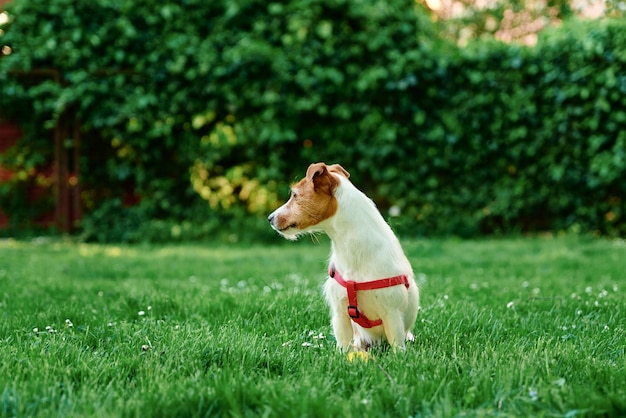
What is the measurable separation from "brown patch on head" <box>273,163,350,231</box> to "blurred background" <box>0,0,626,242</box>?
18.8 ft

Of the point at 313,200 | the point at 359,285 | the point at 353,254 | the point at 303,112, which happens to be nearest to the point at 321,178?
the point at 313,200

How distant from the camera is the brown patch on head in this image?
281 cm

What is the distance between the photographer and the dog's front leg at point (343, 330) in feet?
9.50

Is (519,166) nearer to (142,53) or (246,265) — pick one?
(246,265)

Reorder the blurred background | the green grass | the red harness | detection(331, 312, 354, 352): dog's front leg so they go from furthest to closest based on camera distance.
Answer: the blurred background → detection(331, 312, 354, 352): dog's front leg → the red harness → the green grass

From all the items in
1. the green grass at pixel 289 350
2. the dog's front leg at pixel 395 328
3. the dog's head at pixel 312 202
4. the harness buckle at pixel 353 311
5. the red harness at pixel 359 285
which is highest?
the dog's head at pixel 312 202

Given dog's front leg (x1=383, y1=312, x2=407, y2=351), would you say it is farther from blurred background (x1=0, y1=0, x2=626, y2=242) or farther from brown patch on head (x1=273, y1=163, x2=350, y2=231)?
blurred background (x1=0, y1=0, x2=626, y2=242)

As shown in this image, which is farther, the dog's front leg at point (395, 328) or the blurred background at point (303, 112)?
the blurred background at point (303, 112)

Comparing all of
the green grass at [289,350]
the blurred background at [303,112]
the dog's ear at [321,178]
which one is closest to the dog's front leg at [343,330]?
the green grass at [289,350]

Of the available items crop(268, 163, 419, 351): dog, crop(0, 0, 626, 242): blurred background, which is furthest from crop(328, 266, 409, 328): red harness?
crop(0, 0, 626, 242): blurred background

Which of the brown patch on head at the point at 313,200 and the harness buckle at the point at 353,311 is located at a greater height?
the brown patch on head at the point at 313,200

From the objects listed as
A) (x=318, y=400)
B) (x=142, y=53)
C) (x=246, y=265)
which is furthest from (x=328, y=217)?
(x=142, y=53)

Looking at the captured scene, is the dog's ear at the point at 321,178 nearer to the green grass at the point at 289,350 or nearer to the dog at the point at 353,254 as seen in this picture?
the dog at the point at 353,254

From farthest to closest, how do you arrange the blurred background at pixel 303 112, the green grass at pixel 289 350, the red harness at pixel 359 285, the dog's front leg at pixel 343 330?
the blurred background at pixel 303 112 → the dog's front leg at pixel 343 330 → the red harness at pixel 359 285 → the green grass at pixel 289 350
